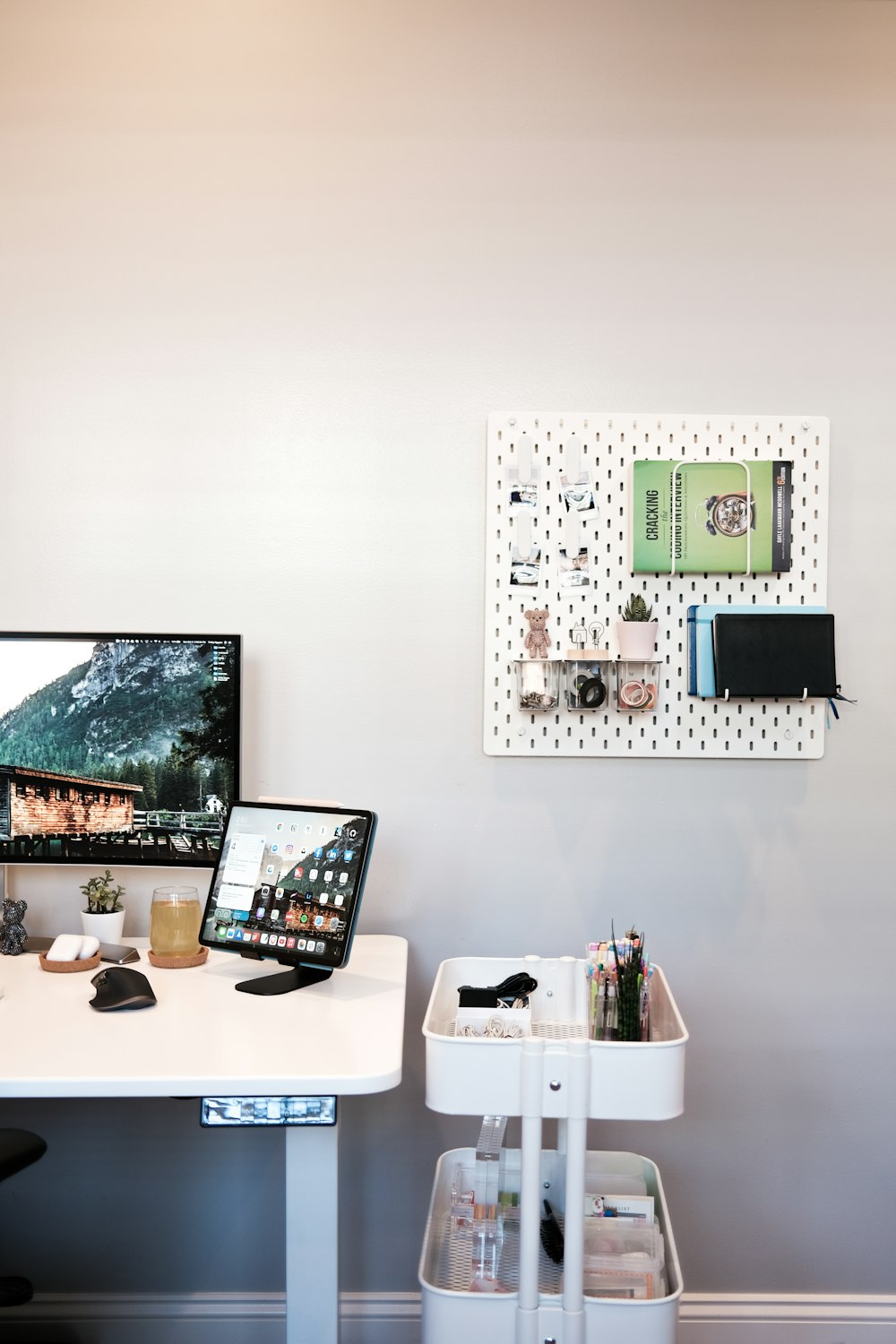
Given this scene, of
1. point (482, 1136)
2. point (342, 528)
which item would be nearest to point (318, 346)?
point (342, 528)

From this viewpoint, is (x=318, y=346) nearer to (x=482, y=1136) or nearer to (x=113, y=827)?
(x=113, y=827)

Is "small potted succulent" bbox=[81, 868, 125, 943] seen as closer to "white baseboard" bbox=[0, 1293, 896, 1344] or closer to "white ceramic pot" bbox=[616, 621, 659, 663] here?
"white baseboard" bbox=[0, 1293, 896, 1344]

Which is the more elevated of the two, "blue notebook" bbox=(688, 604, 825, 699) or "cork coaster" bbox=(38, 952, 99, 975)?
"blue notebook" bbox=(688, 604, 825, 699)

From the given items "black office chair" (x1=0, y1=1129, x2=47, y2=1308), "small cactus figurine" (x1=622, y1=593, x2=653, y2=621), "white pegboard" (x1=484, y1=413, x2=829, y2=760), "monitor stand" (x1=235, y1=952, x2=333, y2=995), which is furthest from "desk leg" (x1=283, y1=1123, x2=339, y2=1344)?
"small cactus figurine" (x1=622, y1=593, x2=653, y2=621)

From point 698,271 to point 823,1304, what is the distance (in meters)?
2.20

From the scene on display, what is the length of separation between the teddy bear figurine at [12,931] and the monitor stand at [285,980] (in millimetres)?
479

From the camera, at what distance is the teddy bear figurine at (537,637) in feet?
6.62

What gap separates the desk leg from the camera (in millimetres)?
1418

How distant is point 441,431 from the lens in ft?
6.77

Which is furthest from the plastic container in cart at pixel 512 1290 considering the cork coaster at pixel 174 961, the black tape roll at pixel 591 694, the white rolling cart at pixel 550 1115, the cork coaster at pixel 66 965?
the black tape roll at pixel 591 694

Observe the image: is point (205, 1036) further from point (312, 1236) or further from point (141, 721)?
point (141, 721)

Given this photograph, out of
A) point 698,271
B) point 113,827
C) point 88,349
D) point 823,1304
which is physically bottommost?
point 823,1304

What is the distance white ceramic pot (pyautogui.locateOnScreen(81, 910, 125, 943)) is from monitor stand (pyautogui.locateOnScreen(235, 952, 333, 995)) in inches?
A: 13.2

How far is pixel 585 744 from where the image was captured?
205cm
